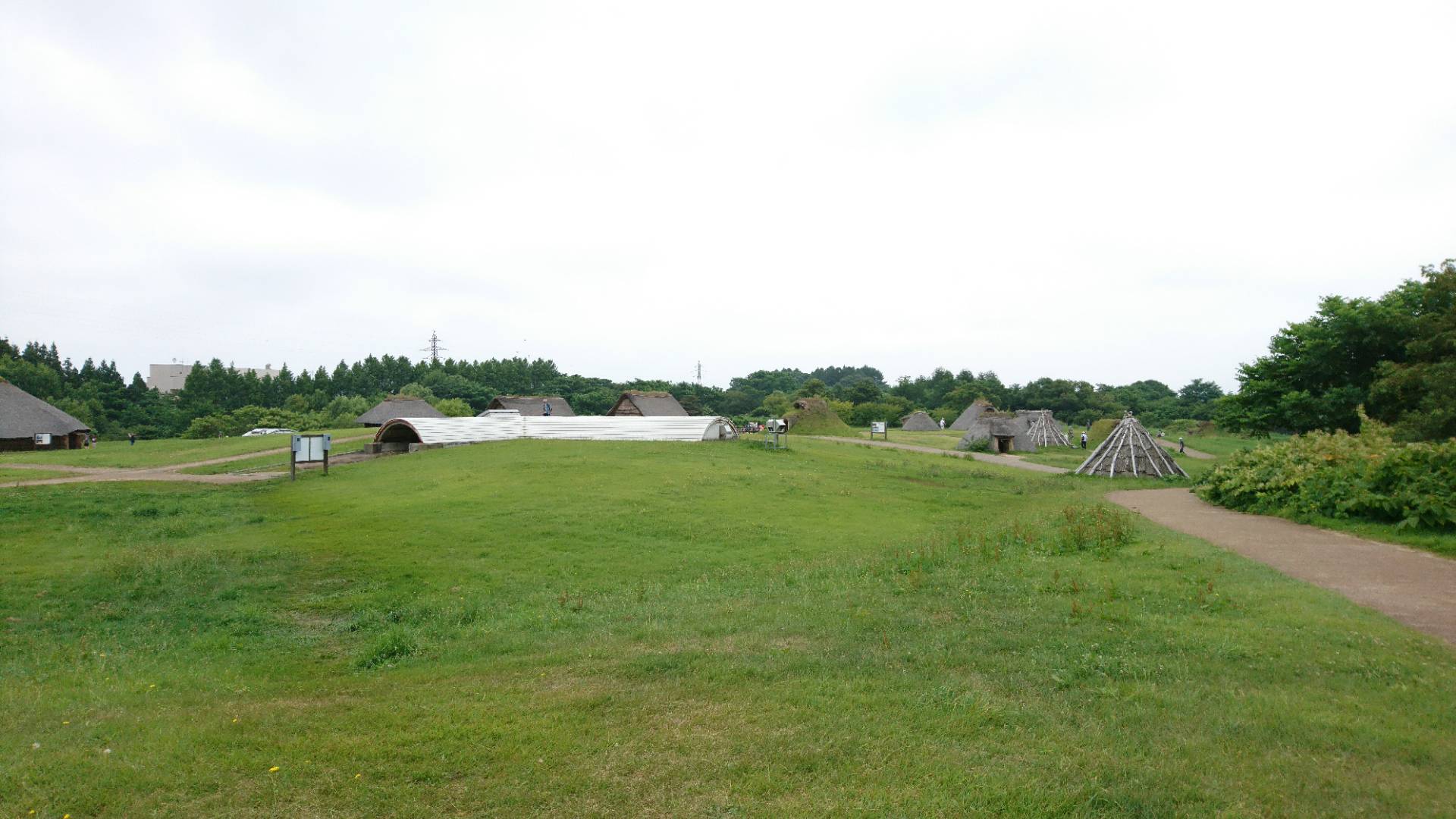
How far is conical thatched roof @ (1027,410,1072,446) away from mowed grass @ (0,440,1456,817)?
38.1 meters

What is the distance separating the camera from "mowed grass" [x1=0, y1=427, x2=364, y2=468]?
2772 cm

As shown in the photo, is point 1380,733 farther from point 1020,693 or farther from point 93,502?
point 93,502

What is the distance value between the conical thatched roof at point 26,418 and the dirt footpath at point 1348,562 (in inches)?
1821

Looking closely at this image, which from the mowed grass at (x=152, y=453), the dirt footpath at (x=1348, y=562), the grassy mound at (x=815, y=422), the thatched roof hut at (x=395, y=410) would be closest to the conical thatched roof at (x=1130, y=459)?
the dirt footpath at (x=1348, y=562)

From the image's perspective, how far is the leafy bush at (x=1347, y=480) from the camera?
12648 millimetres

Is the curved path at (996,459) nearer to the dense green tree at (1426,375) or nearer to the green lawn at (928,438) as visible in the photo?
the green lawn at (928,438)

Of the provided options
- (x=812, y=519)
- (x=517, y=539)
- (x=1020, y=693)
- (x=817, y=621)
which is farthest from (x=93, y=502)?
(x=1020, y=693)

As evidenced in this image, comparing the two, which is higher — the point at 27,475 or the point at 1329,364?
the point at 1329,364

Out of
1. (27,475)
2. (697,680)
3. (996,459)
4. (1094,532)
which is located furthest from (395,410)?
(697,680)

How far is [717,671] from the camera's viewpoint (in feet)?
20.3

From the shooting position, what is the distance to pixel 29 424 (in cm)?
3616

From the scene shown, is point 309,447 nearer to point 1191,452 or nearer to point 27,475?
point 27,475

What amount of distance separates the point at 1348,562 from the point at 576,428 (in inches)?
1066

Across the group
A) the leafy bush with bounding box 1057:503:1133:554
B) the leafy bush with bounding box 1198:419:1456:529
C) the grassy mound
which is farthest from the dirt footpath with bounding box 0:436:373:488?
the grassy mound
